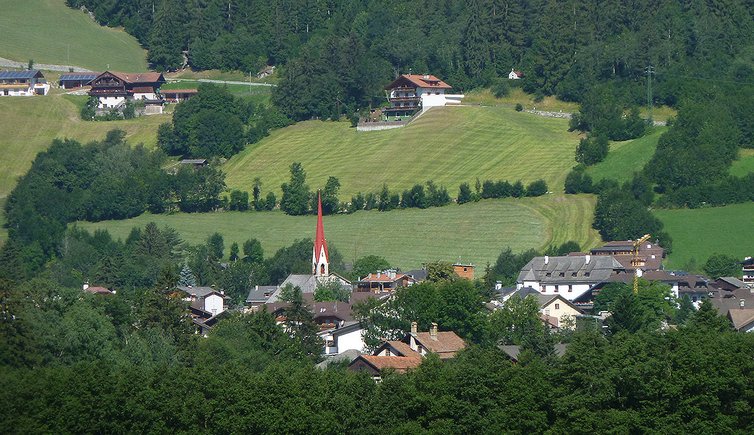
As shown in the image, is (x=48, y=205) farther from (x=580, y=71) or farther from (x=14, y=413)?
(x=14, y=413)

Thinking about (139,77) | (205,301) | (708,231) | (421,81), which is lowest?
(205,301)

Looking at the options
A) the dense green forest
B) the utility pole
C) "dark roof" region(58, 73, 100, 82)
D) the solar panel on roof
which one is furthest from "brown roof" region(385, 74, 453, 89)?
the solar panel on roof

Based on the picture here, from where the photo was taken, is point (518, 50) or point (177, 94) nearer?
point (518, 50)

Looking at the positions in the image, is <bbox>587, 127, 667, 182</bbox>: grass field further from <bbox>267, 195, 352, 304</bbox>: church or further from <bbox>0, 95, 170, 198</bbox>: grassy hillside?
<bbox>0, 95, 170, 198</bbox>: grassy hillside

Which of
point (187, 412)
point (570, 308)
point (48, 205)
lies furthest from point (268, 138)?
point (187, 412)

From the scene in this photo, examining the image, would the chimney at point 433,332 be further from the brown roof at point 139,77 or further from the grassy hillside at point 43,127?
the brown roof at point 139,77

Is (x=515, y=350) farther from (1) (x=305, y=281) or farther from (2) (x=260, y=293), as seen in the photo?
(2) (x=260, y=293)

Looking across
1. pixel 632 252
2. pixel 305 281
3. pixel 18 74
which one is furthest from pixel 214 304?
pixel 18 74
